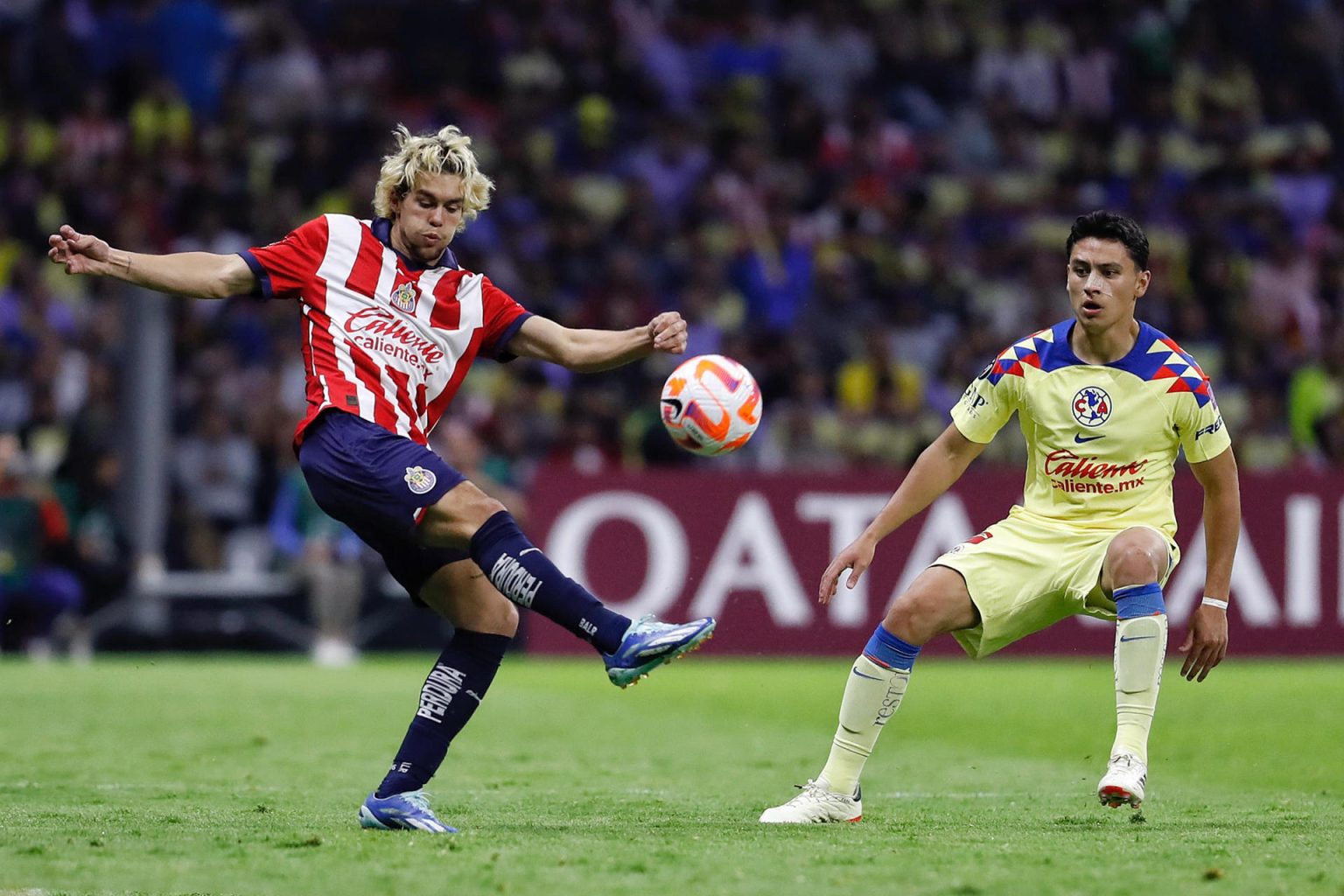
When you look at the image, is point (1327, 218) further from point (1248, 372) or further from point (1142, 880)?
point (1142, 880)

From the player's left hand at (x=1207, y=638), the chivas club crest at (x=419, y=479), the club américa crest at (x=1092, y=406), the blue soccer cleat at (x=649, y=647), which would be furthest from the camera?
the club américa crest at (x=1092, y=406)

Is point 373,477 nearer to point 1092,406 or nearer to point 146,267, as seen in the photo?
point 146,267

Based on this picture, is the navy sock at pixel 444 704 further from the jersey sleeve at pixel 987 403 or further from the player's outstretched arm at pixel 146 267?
the jersey sleeve at pixel 987 403

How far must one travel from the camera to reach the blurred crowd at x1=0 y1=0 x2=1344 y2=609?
1703 centimetres

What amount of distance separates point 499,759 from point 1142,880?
14.4ft

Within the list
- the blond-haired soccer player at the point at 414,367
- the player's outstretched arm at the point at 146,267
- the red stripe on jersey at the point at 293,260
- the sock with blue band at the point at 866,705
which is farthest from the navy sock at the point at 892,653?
the player's outstretched arm at the point at 146,267

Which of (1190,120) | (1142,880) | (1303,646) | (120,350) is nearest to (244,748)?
(1142,880)

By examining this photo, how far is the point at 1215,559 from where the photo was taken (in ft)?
22.0

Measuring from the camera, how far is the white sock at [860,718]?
6430mm

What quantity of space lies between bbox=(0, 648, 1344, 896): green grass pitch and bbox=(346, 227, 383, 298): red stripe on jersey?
5.79 feet

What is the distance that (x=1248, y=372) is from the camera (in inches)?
714

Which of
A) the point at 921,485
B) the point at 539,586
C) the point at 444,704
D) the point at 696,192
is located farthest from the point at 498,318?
the point at 696,192

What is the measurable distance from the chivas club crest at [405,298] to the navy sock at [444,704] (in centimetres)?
110

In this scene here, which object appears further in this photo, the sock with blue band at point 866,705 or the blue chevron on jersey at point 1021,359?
the blue chevron on jersey at point 1021,359
